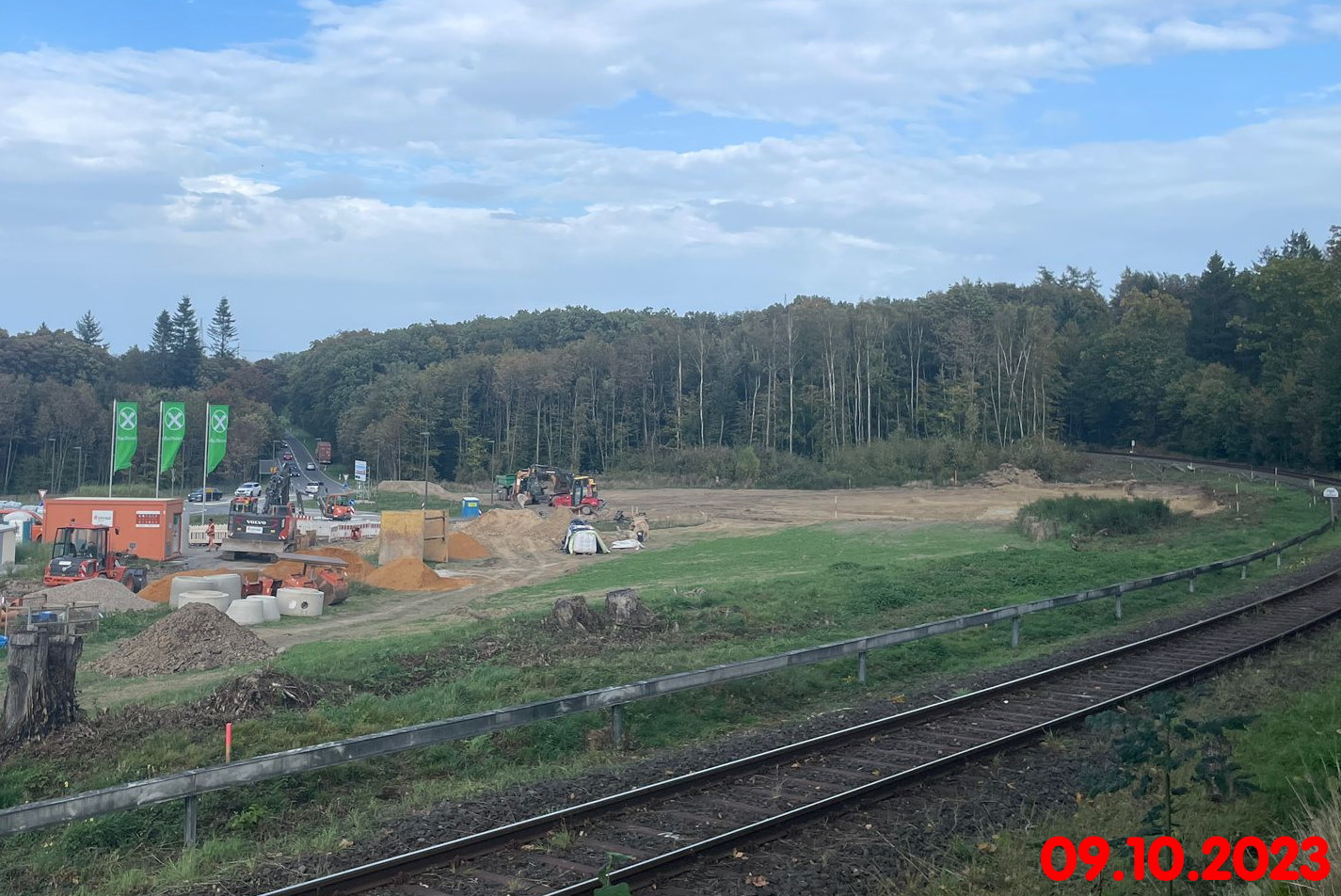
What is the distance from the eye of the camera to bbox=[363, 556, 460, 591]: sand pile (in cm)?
3853

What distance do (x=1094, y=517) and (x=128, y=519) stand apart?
4007 cm

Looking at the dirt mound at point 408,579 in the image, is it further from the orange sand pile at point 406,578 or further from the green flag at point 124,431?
the green flag at point 124,431

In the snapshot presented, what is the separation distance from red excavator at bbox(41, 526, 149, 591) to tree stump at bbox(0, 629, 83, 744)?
76.4 feet

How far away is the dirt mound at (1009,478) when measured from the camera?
78.5 metres

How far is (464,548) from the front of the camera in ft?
164

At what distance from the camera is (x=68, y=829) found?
1052cm

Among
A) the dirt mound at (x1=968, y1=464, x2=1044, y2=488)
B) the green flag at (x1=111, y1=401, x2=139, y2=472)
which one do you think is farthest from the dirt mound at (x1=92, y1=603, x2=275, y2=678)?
→ the dirt mound at (x1=968, y1=464, x2=1044, y2=488)

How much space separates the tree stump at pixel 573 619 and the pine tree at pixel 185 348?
13384 centimetres

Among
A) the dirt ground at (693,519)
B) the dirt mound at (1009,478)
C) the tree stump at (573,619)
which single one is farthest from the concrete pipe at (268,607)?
the dirt mound at (1009,478)

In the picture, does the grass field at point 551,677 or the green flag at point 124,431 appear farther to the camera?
the green flag at point 124,431

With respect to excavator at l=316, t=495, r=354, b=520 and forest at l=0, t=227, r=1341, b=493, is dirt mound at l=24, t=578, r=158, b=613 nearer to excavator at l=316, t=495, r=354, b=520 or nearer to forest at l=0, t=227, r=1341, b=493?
excavator at l=316, t=495, r=354, b=520

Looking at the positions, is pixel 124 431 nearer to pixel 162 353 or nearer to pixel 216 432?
pixel 216 432

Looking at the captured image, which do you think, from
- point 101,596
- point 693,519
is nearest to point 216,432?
point 101,596

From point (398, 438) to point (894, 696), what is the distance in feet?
343
